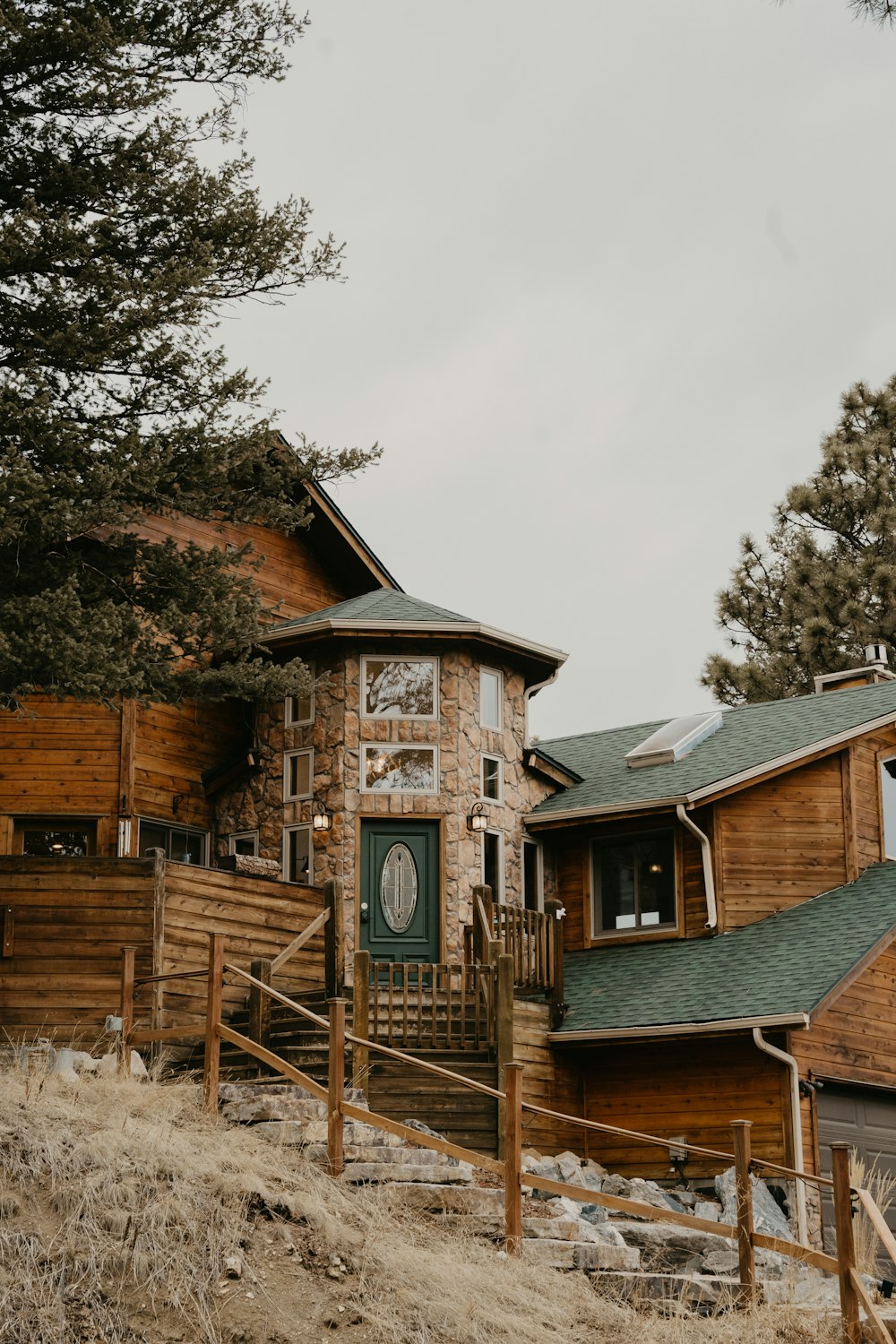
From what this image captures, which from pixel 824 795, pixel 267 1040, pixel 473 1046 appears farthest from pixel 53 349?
pixel 824 795

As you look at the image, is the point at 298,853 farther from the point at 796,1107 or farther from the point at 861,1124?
the point at 861,1124

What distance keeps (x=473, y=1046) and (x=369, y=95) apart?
39.0 feet

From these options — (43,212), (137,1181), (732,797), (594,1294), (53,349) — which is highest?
(43,212)

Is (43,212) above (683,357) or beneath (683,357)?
beneath

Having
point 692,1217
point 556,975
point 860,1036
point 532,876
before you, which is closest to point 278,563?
point 532,876

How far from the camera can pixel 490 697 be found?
64.5 feet

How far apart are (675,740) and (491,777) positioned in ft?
9.76

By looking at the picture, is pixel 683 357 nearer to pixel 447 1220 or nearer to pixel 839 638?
pixel 839 638

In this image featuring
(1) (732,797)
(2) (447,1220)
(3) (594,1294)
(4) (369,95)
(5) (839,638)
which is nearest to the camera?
(3) (594,1294)

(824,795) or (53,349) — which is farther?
(824,795)

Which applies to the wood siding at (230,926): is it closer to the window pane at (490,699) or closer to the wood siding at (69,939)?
the wood siding at (69,939)

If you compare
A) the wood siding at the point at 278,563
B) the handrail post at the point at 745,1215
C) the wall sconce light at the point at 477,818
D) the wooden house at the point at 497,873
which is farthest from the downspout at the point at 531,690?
the handrail post at the point at 745,1215

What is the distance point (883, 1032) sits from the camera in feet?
57.1

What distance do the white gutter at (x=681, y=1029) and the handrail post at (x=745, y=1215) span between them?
15.6 ft
